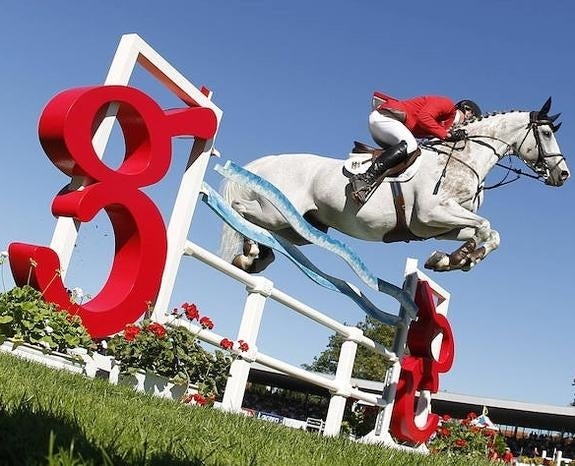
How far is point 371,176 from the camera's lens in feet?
20.7

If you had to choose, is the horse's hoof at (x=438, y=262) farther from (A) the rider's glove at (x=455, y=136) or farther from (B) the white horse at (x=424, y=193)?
(A) the rider's glove at (x=455, y=136)

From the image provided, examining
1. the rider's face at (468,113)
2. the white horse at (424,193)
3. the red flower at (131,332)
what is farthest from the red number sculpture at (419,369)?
the red flower at (131,332)

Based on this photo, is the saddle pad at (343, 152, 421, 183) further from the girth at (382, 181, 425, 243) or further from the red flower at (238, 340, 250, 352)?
the red flower at (238, 340, 250, 352)

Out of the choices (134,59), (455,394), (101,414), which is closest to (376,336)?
(455,394)

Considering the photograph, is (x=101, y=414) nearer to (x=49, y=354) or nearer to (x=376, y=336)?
(x=49, y=354)

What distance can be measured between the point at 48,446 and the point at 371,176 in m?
4.97

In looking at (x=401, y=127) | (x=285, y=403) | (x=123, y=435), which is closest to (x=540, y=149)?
(x=401, y=127)

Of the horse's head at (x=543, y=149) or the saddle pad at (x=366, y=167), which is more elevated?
the horse's head at (x=543, y=149)

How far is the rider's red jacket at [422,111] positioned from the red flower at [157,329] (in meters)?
2.98

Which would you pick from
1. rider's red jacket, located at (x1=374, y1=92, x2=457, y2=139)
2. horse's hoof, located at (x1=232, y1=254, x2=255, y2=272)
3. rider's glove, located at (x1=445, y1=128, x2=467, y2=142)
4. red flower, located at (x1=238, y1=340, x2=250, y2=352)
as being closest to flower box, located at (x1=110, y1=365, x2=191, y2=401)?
red flower, located at (x1=238, y1=340, x2=250, y2=352)

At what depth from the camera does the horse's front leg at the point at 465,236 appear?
6398 mm

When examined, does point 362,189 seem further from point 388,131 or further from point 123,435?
point 123,435

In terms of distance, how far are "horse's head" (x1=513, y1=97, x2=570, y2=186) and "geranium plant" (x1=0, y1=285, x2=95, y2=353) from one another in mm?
4630

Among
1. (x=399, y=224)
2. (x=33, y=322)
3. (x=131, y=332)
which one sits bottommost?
(x=33, y=322)
